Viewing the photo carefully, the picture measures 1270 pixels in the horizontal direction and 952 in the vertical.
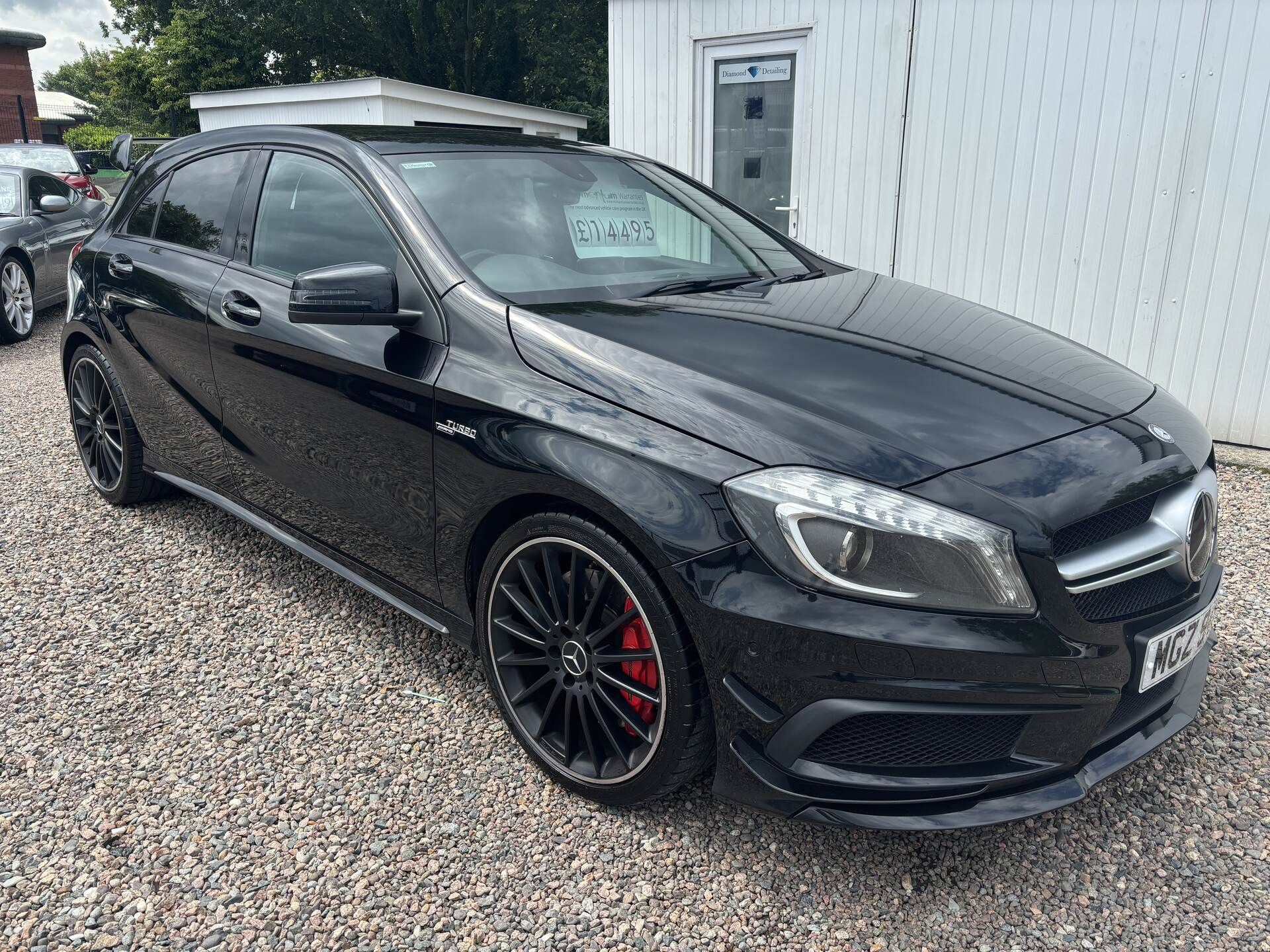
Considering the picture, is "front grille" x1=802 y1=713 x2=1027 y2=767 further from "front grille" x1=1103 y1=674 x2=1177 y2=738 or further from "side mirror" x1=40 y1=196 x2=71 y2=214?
"side mirror" x1=40 y1=196 x2=71 y2=214

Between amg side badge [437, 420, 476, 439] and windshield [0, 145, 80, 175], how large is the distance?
1189cm

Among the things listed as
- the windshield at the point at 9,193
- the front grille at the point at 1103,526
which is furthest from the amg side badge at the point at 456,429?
the windshield at the point at 9,193

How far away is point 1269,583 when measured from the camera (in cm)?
355

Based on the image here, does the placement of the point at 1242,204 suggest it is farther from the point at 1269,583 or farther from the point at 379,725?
the point at 379,725

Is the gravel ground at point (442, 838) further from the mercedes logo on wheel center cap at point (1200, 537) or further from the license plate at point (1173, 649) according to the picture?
the mercedes logo on wheel center cap at point (1200, 537)

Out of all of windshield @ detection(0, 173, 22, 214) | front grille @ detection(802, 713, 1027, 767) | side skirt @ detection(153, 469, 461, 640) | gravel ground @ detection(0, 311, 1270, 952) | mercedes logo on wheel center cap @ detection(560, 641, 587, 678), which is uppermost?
windshield @ detection(0, 173, 22, 214)

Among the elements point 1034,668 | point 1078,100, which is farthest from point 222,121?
point 1034,668

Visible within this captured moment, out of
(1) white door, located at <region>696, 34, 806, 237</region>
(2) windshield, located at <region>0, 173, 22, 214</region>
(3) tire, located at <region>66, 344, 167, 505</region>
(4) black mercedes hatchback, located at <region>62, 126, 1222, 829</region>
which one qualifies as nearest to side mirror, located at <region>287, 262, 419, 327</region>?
(4) black mercedes hatchback, located at <region>62, 126, 1222, 829</region>

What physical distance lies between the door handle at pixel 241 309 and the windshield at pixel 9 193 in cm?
746

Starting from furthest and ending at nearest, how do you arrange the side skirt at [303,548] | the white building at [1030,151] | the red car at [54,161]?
1. the red car at [54,161]
2. the white building at [1030,151]
3. the side skirt at [303,548]

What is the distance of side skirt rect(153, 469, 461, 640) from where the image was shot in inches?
108

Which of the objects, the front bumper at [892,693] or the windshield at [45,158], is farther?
the windshield at [45,158]

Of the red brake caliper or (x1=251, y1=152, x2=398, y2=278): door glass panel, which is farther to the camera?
(x1=251, y1=152, x2=398, y2=278): door glass panel

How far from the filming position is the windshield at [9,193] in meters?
8.88
